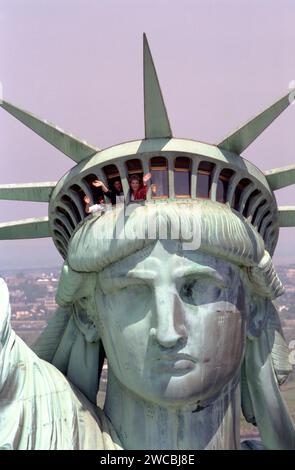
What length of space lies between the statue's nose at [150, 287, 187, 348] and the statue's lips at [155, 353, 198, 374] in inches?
5.4

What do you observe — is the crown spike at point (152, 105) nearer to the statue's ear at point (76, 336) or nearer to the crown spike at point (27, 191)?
the crown spike at point (27, 191)

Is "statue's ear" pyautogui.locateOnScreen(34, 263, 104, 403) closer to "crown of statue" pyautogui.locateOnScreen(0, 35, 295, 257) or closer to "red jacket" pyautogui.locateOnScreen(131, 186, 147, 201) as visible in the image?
"crown of statue" pyautogui.locateOnScreen(0, 35, 295, 257)

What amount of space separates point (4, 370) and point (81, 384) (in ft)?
3.61

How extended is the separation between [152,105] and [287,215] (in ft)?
6.20

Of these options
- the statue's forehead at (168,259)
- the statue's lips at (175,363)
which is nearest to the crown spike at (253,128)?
the statue's forehead at (168,259)

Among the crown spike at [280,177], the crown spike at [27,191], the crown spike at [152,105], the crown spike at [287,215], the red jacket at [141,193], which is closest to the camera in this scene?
the crown spike at [152,105]

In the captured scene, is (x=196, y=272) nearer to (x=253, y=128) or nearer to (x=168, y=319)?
(x=168, y=319)

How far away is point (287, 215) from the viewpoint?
8.44 metres

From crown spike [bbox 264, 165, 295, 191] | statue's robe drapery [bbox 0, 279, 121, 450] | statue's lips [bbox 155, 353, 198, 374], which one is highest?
crown spike [bbox 264, 165, 295, 191]

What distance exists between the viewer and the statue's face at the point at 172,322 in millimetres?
7391

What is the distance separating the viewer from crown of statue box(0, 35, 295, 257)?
299 inches

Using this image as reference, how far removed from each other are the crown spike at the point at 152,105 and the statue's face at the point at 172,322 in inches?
38.7

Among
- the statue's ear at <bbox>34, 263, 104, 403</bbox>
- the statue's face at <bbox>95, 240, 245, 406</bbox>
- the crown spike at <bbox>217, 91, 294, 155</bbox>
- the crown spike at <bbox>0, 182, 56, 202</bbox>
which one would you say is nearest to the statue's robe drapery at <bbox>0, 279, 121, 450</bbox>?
the statue's ear at <bbox>34, 263, 104, 403</bbox>

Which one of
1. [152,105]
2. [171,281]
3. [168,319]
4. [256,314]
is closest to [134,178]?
[152,105]
